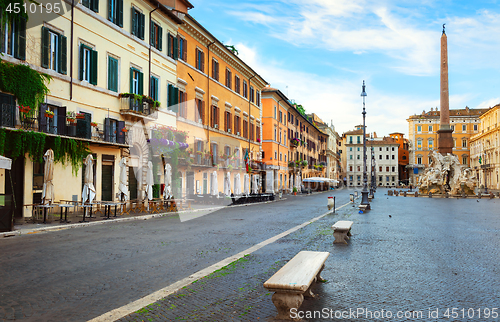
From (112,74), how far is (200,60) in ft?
37.5

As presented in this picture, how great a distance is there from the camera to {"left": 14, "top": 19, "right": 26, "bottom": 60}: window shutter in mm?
15539

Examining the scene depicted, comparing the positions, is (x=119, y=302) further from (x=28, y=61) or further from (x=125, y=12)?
(x=125, y=12)

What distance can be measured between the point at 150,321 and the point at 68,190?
15241mm

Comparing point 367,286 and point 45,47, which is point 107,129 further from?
point 367,286

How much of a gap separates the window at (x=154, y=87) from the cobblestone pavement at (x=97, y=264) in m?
13.3

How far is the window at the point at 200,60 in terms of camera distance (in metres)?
31.3

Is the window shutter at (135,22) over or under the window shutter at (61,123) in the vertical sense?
over

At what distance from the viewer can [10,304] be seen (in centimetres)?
529

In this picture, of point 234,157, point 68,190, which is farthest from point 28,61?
point 234,157

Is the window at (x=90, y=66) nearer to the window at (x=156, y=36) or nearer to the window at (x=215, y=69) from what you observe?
the window at (x=156, y=36)

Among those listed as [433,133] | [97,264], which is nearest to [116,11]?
[97,264]

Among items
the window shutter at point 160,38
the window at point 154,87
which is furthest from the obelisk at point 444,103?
the window at point 154,87

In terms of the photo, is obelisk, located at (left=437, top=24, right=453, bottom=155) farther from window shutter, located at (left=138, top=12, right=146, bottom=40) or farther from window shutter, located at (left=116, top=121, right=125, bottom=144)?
window shutter, located at (left=116, top=121, right=125, bottom=144)

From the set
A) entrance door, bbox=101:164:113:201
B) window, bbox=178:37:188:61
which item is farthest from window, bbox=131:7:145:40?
entrance door, bbox=101:164:113:201
